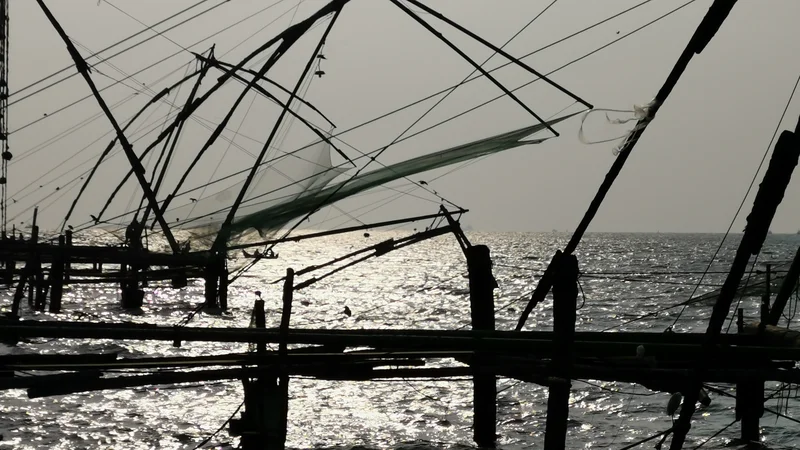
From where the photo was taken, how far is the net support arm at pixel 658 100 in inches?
264

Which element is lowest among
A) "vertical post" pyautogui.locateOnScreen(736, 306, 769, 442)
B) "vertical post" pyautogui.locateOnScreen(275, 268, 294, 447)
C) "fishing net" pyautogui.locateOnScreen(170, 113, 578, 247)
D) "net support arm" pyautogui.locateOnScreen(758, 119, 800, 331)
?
"vertical post" pyautogui.locateOnScreen(736, 306, 769, 442)

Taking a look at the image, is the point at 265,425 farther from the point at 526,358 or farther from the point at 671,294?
the point at 671,294

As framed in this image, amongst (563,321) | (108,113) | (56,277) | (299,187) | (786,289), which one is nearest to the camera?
(563,321)

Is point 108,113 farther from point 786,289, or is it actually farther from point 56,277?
point 56,277

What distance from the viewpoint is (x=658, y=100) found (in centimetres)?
735

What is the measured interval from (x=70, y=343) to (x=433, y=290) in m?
39.7

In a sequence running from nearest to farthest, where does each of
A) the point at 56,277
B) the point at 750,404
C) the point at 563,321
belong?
the point at 563,321, the point at 750,404, the point at 56,277

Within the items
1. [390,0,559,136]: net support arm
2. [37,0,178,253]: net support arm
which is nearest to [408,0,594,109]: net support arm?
[390,0,559,136]: net support arm

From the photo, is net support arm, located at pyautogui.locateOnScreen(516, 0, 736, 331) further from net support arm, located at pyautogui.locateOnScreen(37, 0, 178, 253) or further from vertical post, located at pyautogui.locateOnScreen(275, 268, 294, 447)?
net support arm, located at pyautogui.locateOnScreen(37, 0, 178, 253)

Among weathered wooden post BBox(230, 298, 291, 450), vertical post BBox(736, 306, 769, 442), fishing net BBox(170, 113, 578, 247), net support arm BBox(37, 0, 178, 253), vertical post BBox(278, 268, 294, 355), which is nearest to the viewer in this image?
vertical post BBox(278, 268, 294, 355)

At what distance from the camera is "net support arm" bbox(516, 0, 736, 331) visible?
264 inches

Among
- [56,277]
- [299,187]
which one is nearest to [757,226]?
[299,187]

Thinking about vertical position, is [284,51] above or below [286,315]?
above

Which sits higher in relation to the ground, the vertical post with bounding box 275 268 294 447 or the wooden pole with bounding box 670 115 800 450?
the wooden pole with bounding box 670 115 800 450
